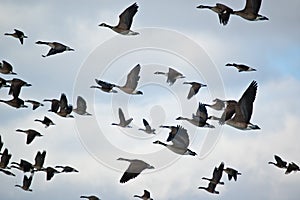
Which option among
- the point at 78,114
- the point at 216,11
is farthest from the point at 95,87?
the point at 216,11

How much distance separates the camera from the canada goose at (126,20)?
1316 inches

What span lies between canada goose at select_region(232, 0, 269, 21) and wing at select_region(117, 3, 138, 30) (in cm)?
506

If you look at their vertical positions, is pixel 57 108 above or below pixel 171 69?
below

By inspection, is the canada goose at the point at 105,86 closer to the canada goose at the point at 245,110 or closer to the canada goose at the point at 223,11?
the canada goose at the point at 223,11

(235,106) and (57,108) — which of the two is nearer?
(235,106)

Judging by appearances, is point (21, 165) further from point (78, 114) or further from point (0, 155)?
point (78, 114)

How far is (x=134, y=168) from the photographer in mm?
31469

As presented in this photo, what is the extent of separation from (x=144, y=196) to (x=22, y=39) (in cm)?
933

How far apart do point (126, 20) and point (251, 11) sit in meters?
6.07

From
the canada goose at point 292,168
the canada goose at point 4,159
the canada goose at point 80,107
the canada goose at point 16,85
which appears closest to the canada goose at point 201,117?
the canada goose at point 292,168

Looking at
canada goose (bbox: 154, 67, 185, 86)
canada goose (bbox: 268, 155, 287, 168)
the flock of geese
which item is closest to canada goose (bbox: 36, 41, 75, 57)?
the flock of geese

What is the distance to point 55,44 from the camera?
3578 cm

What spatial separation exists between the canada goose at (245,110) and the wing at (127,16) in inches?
278

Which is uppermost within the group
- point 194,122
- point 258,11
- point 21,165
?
point 258,11
